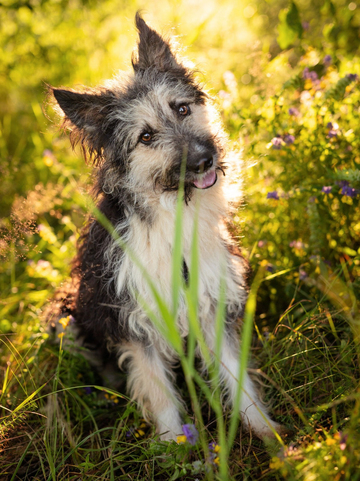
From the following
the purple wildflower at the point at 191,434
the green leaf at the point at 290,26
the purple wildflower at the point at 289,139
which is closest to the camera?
the purple wildflower at the point at 191,434

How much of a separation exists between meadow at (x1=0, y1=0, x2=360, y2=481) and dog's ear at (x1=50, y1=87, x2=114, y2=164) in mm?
331

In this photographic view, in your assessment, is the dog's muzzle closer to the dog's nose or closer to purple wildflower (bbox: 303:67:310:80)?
the dog's nose

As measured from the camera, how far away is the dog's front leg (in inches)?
98.0

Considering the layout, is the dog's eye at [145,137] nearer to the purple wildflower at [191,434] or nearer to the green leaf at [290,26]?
the green leaf at [290,26]

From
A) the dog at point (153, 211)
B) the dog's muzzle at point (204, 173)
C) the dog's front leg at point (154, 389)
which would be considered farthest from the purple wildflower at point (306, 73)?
the dog's front leg at point (154, 389)

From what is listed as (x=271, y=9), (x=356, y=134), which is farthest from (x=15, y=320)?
(x=271, y=9)

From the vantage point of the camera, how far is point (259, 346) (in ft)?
9.59

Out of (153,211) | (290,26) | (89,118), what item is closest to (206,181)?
(153,211)

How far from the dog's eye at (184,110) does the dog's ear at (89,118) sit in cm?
43

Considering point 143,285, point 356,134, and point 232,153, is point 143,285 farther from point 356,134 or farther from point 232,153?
point 356,134

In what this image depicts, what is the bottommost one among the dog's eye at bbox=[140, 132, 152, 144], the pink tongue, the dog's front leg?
the dog's front leg

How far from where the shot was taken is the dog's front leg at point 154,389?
249 cm

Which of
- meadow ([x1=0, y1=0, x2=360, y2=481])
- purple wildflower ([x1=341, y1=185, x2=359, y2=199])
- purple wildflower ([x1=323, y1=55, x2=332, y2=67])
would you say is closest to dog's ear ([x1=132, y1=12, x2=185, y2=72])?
meadow ([x1=0, y1=0, x2=360, y2=481])

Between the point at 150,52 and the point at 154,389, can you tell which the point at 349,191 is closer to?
the point at 150,52
